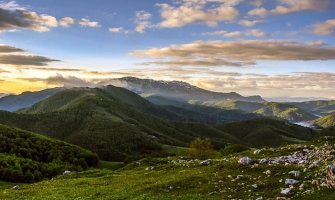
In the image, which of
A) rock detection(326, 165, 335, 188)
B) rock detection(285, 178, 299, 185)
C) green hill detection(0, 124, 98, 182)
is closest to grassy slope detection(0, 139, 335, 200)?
rock detection(285, 178, 299, 185)

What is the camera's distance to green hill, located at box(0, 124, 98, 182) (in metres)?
93.4

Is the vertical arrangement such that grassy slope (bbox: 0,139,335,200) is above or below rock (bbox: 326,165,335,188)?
below

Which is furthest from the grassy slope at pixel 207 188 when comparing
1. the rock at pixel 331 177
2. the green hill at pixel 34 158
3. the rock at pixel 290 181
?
the green hill at pixel 34 158

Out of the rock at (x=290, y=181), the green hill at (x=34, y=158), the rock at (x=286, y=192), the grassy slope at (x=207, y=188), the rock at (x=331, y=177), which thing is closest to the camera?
the rock at (x=331, y=177)

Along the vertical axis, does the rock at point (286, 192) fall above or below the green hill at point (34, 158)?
above

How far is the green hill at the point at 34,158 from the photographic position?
93.4 metres

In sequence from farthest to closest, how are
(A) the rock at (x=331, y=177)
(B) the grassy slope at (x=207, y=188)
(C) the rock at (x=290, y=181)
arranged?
(C) the rock at (x=290, y=181) → (B) the grassy slope at (x=207, y=188) → (A) the rock at (x=331, y=177)

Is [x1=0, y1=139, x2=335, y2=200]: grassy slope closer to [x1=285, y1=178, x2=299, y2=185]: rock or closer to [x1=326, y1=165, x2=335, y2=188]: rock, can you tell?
[x1=285, y1=178, x2=299, y2=185]: rock

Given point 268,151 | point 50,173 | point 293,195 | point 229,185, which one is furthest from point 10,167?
point 293,195

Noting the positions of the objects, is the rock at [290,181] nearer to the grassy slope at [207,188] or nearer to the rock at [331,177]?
the grassy slope at [207,188]

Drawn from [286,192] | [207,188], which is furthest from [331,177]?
[207,188]

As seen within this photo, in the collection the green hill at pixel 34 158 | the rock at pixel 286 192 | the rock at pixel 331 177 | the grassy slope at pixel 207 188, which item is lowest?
the green hill at pixel 34 158

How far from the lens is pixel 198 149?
148 metres

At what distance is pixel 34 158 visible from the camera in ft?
418
